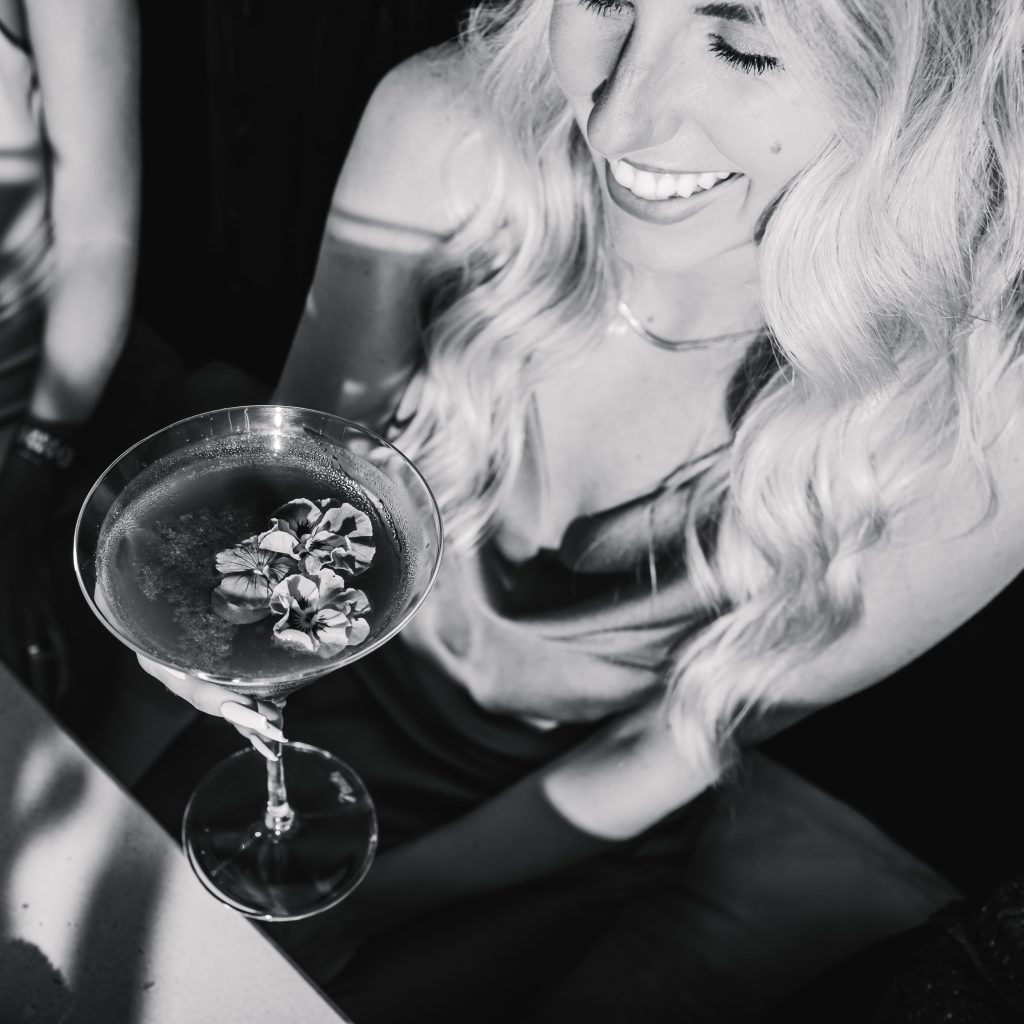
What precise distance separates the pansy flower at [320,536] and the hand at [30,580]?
0.64m

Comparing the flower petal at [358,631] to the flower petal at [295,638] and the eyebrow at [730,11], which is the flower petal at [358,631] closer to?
the flower petal at [295,638]

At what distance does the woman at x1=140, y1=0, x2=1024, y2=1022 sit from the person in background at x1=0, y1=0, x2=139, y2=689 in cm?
37

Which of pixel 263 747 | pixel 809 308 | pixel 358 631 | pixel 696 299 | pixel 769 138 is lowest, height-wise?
pixel 263 747

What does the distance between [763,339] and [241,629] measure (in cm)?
75

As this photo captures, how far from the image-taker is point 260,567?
0.87 m

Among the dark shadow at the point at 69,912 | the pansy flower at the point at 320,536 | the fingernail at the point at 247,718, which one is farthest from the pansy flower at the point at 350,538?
the dark shadow at the point at 69,912

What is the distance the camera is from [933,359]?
113 cm

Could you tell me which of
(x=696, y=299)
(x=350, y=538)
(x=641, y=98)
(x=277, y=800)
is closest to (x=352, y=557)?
(x=350, y=538)

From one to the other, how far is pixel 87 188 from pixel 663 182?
37.2 inches

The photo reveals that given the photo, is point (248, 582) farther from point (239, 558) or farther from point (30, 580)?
point (30, 580)

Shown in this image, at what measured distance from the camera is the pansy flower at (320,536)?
2.90ft

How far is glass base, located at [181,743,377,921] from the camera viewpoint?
3.84 feet

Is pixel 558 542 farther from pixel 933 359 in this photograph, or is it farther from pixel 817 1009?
pixel 817 1009

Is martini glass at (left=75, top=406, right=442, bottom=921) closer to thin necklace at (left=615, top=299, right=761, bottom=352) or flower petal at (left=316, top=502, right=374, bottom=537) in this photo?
A: flower petal at (left=316, top=502, right=374, bottom=537)
